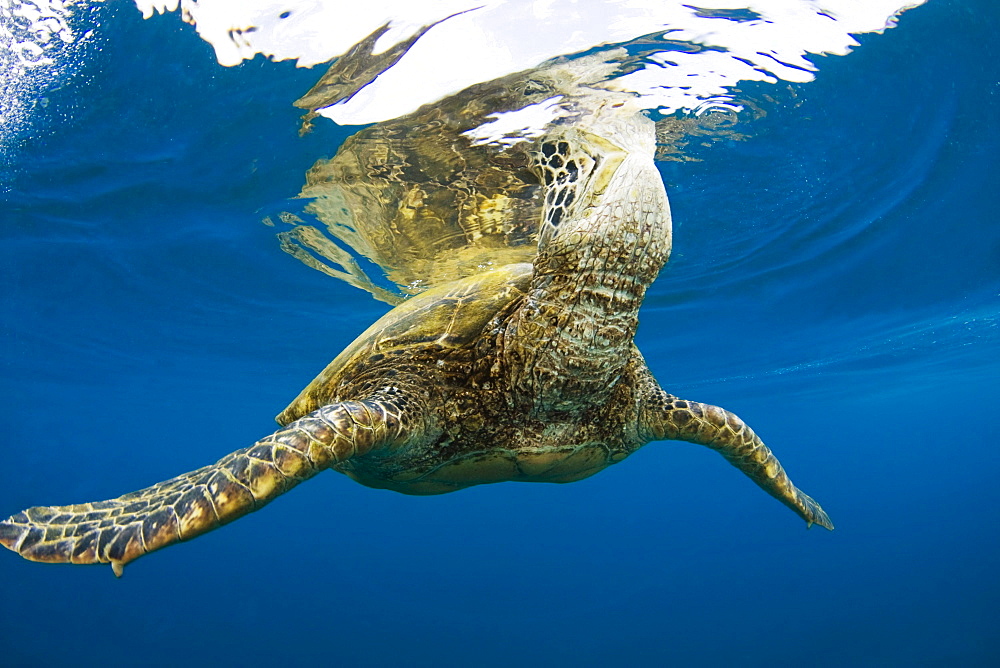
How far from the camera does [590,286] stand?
3162mm

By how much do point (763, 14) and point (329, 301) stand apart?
11.4 metres

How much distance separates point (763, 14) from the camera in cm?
434

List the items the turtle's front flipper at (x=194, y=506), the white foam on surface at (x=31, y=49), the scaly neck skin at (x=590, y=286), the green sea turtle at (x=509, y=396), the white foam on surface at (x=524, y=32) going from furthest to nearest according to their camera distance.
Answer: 1. the white foam on surface at (x=31, y=49)
2. the white foam on surface at (x=524, y=32)
3. the scaly neck skin at (x=590, y=286)
4. the green sea turtle at (x=509, y=396)
5. the turtle's front flipper at (x=194, y=506)

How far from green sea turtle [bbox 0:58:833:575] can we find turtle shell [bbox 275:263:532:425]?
0.02 meters

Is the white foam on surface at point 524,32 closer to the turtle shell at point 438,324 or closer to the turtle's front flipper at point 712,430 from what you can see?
the turtle shell at point 438,324

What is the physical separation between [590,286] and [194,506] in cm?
237

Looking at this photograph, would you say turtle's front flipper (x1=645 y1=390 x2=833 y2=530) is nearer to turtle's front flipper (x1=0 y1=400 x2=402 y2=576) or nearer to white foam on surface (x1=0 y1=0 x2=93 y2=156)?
turtle's front flipper (x1=0 y1=400 x2=402 y2=576)

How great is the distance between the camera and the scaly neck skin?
3.09m

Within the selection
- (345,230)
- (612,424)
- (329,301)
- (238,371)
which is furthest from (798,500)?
(238,371)

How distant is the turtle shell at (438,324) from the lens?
14.1 feet

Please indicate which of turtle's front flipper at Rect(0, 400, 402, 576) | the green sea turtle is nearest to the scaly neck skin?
the green sea turtle

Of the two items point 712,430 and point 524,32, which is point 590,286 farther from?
point 524,32

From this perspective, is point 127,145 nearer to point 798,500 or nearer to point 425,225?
point 425,225

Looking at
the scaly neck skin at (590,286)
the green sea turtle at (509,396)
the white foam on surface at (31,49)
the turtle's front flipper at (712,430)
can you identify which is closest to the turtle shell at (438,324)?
the green sea turtle at (509,396)
